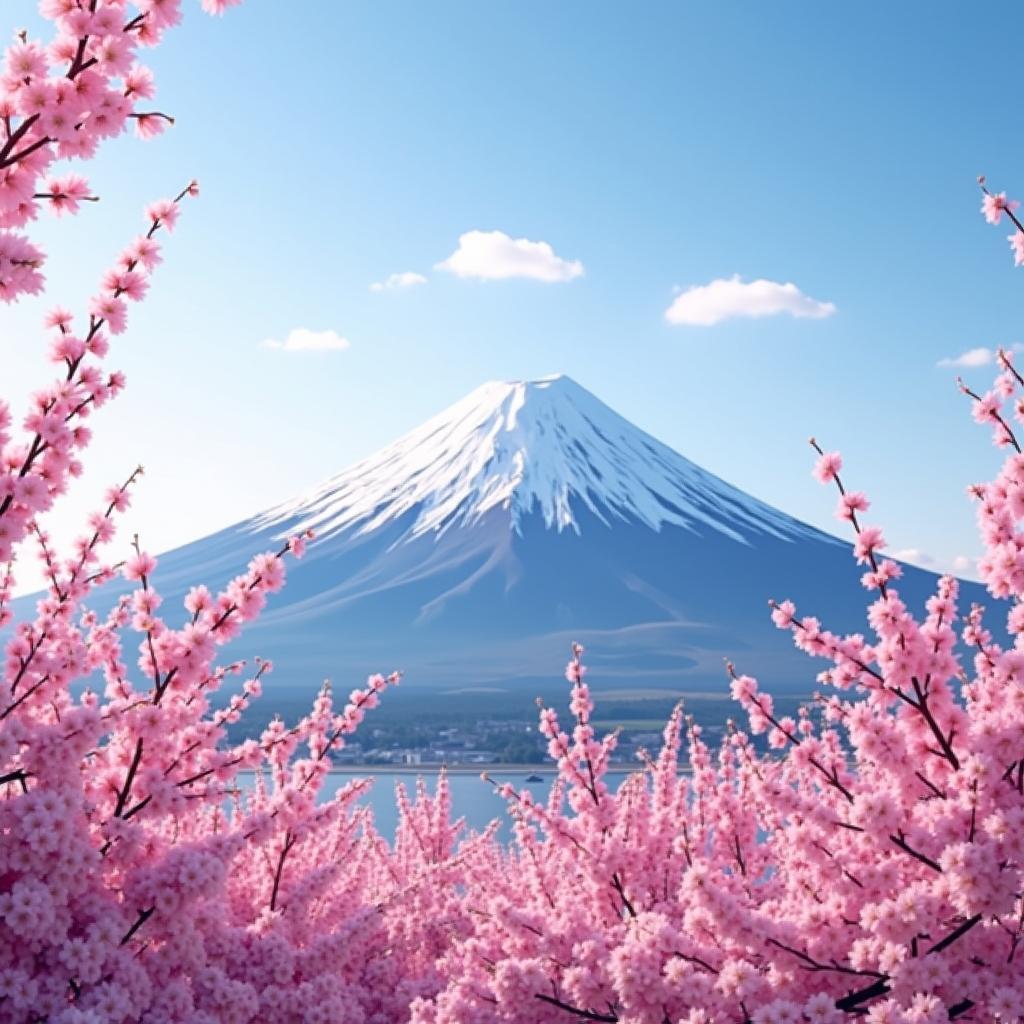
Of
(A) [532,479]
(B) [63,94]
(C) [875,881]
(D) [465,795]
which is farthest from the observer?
(A) [532,479]

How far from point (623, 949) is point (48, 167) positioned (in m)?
3.33

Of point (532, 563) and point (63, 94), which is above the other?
point (63, 94)

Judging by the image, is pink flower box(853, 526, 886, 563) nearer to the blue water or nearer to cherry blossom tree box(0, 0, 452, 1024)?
cherry blossom tree box(0, 0, 452, 1024)

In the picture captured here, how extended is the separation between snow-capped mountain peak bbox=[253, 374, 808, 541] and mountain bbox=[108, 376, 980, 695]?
0.24m

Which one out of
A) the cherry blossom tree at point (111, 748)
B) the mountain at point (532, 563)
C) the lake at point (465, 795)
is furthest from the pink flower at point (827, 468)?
the mountain at point (532, 563)

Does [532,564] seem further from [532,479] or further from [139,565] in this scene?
[139,565]

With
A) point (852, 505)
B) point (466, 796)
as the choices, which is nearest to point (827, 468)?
point (852, 505)

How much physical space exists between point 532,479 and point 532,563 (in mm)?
12083

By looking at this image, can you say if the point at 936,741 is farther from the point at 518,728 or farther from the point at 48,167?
the point at 518,728

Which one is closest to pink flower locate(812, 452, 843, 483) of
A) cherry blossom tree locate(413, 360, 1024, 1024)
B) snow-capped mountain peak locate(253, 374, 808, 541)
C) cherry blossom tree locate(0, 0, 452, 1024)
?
cherry blossom tree locate(413, 360, 1024, 1024)

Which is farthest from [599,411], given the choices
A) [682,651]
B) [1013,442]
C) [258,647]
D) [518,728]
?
[1013,442]

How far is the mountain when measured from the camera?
4045 inches

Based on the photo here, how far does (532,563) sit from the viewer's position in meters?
118

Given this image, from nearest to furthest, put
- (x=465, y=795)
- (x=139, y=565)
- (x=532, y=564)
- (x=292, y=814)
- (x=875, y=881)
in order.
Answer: (x=875, y=881), (x=139, y=565), (x=292, y=814), (x=465, y=795), (x=532, y=564)
